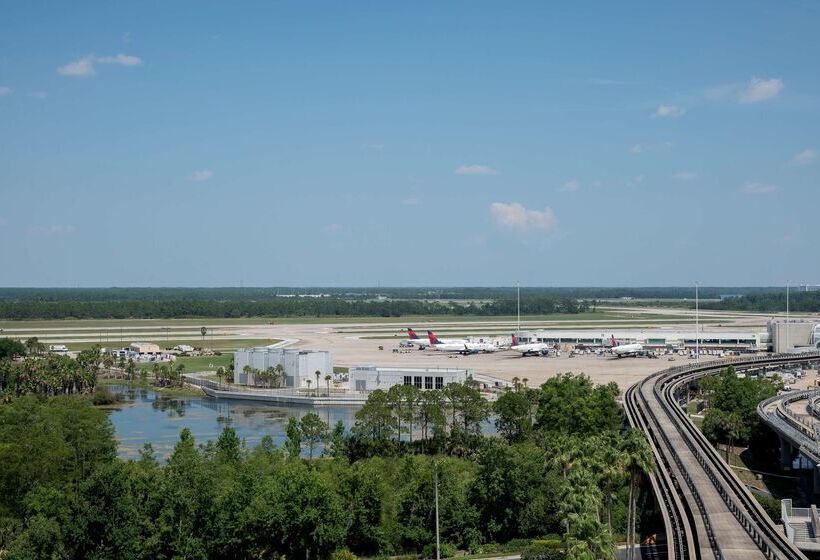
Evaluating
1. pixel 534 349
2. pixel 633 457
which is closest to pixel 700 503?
pixel 633 457

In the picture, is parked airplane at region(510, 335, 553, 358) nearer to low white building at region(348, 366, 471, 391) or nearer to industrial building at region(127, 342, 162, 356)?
low white building at region(348, 366, 471, 391)

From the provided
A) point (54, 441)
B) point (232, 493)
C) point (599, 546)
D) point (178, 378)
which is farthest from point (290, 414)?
point (599, 546)

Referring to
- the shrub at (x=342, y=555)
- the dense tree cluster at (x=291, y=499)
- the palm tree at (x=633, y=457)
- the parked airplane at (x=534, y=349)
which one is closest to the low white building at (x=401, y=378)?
the parked airplane at (x=534, y=349)

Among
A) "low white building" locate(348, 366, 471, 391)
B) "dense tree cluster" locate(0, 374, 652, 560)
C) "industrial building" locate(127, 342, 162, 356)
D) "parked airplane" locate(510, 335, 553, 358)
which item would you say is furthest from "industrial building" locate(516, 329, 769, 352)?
"dense tree cluster" locate(0, 374, 652, 560)

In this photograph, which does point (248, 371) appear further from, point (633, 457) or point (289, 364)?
point (633, 457)

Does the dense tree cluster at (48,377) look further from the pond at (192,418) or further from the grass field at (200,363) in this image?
the grass field at (200,363)
